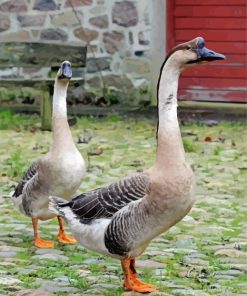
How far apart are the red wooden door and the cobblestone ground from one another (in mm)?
2692

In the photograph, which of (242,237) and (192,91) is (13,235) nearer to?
(242,237)

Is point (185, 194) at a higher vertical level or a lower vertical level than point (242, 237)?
higher

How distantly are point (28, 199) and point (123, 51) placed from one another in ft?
25.6

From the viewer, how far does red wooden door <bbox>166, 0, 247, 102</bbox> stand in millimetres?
14859

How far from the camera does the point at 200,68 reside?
49.1 ft

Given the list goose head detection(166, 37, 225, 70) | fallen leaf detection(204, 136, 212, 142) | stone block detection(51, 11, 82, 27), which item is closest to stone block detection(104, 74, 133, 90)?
stone block detection(51, 11, 82, 27)

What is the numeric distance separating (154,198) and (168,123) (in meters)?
0.46

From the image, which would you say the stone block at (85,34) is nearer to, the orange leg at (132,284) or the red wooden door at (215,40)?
the red wooden door at (215,40)

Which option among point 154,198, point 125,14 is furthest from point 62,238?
point 125,14

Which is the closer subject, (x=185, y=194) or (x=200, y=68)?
(x=185, y=194)

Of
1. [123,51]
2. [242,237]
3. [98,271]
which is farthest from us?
[123,51]

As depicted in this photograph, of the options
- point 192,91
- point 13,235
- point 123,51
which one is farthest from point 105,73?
point 13,235

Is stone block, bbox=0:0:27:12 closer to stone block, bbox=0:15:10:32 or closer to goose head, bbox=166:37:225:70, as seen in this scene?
stone block, bbox=0:15:10:32

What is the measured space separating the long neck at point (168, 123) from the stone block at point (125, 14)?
897cm
